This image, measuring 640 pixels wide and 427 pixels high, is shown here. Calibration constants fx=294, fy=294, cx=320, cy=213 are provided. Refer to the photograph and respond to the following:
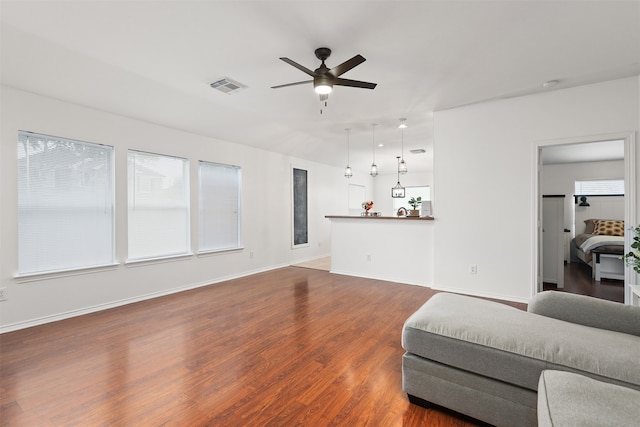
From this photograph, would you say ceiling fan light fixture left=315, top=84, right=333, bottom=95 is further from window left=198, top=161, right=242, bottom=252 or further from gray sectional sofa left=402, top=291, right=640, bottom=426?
window left=198, top=161, right=242, bottom=252

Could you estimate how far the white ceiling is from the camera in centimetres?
225

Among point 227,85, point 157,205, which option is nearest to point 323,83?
point 227,85

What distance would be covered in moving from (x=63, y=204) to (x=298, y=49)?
10.8 ft

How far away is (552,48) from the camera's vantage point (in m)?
2.75

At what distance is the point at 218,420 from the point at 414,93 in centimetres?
394

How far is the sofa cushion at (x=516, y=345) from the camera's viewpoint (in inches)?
56.0

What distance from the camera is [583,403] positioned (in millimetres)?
1138

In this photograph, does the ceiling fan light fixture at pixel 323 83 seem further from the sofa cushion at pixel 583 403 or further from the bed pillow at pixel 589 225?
the bed pillow at pixel 589 225

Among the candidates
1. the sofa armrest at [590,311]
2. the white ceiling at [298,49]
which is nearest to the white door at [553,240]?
the white ceiling at [298,49]

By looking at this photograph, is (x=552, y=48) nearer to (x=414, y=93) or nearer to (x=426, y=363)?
(x=414, y=93)

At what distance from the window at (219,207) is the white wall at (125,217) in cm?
14

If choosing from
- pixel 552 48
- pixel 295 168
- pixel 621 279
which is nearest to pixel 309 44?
pixel 552 48

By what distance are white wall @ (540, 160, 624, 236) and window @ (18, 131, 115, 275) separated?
9550 millimetres

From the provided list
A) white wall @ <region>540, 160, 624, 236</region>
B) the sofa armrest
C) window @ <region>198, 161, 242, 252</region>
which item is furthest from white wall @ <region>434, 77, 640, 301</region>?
white wall @ <region>540, 160, 624, 236</region>
